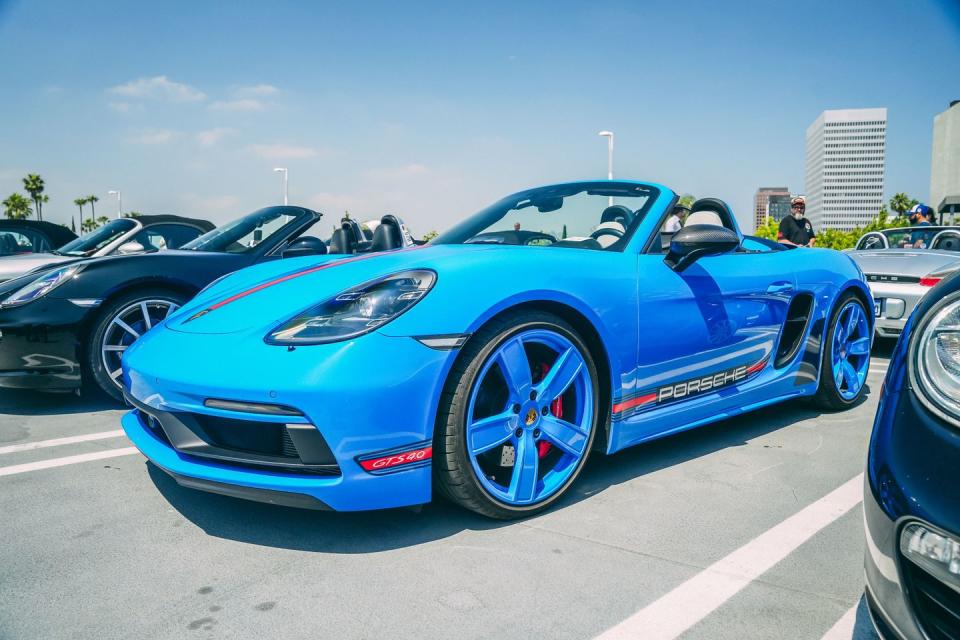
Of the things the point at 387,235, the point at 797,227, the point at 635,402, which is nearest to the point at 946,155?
the point at 797,227

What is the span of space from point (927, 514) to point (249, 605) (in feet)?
5.23

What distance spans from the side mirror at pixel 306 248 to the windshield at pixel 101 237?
5.73 feet

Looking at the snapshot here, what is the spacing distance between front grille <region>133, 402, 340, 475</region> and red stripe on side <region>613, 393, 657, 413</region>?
3.70ft

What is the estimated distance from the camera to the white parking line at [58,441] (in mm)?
3431

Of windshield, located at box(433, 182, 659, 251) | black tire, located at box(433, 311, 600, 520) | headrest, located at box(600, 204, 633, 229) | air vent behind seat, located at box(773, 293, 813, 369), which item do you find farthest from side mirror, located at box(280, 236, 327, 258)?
air vent behind seat, located at box(773, 293, 813, 369)

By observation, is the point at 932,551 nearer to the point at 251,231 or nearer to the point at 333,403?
the point at 333,403

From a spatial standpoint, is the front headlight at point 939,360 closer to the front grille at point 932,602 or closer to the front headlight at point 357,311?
the front grille at point 932,602

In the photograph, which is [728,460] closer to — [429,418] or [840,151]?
[429,418]

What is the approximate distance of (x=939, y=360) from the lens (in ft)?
4.73

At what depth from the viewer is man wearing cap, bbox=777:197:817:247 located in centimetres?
883

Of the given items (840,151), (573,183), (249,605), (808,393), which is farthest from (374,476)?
(840,151)

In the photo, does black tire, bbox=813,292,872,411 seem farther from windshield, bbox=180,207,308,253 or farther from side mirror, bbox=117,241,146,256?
side mirror, bbox=117,241,146,256

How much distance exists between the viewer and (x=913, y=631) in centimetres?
123

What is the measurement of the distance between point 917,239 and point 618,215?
21.9ft
